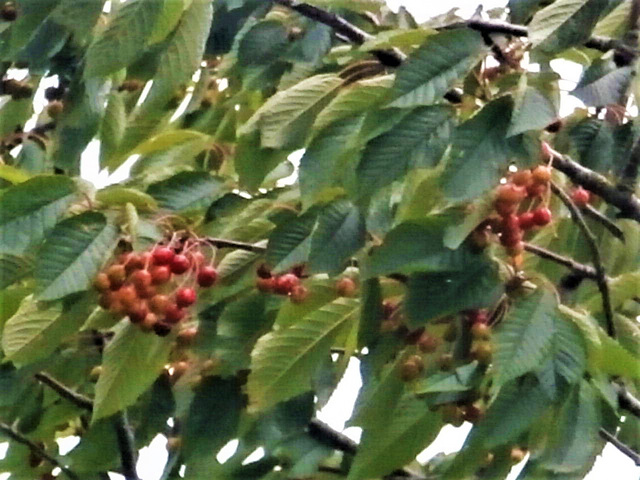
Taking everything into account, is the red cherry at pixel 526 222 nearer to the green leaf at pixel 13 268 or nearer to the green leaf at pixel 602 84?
the green leaf at pixel 602 84

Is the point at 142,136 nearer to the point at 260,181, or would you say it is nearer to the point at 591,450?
the point at 260,181

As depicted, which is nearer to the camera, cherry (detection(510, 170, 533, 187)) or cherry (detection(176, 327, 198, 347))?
cherry (detection(510, 170, 533, 187))

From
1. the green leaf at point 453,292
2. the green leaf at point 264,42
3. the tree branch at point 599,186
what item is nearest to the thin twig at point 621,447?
the tree branch at point 599,186

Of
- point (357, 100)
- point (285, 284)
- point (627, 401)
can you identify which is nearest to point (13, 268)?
point (285, 284)

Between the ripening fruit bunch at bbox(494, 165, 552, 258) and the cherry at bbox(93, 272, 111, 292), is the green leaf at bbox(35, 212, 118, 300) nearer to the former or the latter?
the cherry at bbox(93, 272, 111, 292)

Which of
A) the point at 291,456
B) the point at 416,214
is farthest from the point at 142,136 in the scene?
the point at 416,214

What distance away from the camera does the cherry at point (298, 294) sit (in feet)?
4.09

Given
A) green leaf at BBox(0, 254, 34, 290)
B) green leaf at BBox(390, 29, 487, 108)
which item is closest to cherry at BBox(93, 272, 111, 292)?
green leaf at BBox(0, 254, 34, 290)

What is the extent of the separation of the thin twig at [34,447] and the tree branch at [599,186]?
821 millimetres

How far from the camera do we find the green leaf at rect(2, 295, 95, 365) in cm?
115

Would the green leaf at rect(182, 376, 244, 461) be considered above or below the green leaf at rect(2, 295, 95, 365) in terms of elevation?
below

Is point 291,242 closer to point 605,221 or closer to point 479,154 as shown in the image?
point 479,154

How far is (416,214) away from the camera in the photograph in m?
1.19

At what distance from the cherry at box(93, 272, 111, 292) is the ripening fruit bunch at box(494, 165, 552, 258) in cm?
38
